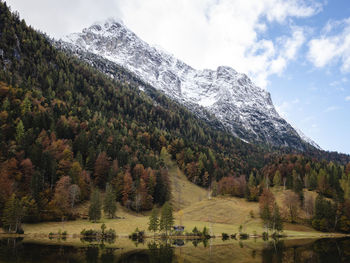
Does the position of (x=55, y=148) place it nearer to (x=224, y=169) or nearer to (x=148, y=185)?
(x=148, y=185)

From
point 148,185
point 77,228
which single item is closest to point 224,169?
point 148,185

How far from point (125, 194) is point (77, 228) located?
118 ft

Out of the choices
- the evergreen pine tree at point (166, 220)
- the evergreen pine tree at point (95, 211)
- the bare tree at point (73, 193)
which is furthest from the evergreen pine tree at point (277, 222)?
the bare tree at point (73, 193)

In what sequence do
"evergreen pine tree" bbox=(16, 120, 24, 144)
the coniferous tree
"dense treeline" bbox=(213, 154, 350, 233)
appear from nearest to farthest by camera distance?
the coniferous tree, "dense treeline" bbox=(213, 154, 350, 233), "evergreen pine tree" bbox=(16, 120, 24, 144)

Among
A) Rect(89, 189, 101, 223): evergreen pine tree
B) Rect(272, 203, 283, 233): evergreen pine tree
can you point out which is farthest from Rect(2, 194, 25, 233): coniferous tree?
Rect(272, 203, 283, 233): evergreen pine tree

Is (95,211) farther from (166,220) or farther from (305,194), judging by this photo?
(305,194)

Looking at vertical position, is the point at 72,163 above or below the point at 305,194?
above

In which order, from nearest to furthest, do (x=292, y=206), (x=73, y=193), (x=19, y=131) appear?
(x=73, y=193) < (x=292, y=206) < (x=19, y=131)

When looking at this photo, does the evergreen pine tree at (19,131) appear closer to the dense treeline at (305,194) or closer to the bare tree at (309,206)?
the dense treeline at (305,194)

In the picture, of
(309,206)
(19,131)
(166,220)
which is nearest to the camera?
(166,220)

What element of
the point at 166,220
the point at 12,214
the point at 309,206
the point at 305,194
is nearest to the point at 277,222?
the point at 309,206

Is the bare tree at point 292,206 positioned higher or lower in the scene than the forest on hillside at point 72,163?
lower

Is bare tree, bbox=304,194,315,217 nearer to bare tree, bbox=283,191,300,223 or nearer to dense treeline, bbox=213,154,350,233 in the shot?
dense treeline, bbox=213,154,350,233

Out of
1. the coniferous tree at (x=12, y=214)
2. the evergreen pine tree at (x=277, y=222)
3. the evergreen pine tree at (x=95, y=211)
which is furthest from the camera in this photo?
the evergreen pine tree at (x=277, y=222)
